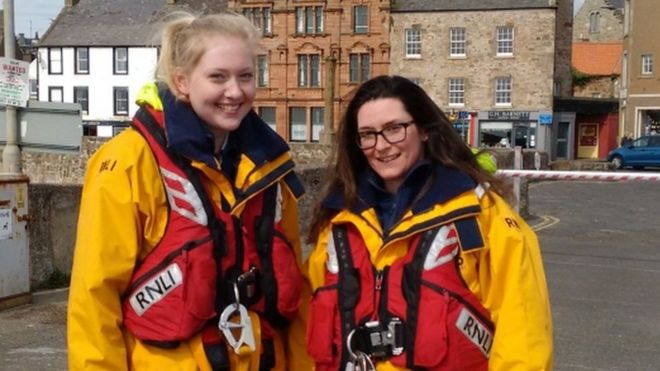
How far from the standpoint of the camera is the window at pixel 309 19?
166 feet

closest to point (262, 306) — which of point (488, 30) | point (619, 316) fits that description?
point (619, 316)

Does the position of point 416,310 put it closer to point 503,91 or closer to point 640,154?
point 640,154

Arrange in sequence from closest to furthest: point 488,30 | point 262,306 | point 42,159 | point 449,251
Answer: point 449,251 → point 262,306 → point 42,159 → point 488,30

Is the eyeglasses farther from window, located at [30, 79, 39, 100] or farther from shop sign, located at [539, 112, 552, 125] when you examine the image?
window, located at [30, 79, 39, 100]

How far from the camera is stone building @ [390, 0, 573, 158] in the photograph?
4619cm

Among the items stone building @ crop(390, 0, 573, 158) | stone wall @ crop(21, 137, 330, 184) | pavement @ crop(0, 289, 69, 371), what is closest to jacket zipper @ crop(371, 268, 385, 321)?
pavement @ crop(0, 289, 69, 371)

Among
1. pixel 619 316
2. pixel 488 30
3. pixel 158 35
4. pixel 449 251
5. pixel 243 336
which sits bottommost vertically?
pixel 619 316

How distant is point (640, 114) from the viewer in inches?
1902

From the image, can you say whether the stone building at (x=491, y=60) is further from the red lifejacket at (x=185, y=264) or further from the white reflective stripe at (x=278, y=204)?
the red lifejacket at (x=185, y=264)

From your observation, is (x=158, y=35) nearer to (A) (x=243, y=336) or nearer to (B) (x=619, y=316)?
(A) (x=243, y=336)

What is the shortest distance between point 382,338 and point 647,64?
49.3m

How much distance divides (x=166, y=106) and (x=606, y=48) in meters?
65.7

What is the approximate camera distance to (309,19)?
50.7 m

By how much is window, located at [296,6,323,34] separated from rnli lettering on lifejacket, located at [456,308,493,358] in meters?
48.5
